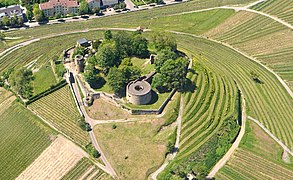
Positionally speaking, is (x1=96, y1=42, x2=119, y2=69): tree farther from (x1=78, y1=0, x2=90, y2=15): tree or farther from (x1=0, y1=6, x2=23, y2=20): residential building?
(x1=0, y1=6, x2=23, y2=20): residential building

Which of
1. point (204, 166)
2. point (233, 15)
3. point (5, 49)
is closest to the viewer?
point (204, 166)

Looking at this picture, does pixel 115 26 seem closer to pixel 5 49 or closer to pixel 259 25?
pixel 5 49

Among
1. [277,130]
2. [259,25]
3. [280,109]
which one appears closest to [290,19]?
[259,25]

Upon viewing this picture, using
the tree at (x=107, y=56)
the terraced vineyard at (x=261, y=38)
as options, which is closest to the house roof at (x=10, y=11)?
the tree at (x=107, y=56)

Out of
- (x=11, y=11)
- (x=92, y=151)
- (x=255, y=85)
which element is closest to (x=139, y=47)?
(x=92, y=151)

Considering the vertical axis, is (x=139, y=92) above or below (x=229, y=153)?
above

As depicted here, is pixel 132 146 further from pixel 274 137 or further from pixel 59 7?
pixel 59 7

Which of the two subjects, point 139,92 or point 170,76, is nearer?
point 139,92
